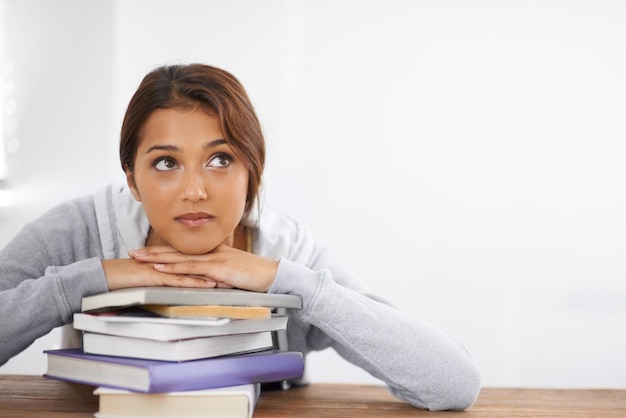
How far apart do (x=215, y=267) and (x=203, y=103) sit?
0.27 metres

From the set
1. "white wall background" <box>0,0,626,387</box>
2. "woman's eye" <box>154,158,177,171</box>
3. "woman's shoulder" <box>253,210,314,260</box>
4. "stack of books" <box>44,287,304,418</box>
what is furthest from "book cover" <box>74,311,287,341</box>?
"white wall background" <box>0,0,626,387</box>

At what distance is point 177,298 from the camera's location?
3.28ft

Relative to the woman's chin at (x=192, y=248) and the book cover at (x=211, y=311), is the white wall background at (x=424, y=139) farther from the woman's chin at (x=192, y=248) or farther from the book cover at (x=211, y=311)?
the book cover at (x=211, y=311)

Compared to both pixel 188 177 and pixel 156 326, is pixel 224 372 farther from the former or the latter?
pixel 188 177

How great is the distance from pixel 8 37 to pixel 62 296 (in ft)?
6.47

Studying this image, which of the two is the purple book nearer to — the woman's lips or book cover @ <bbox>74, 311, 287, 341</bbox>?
book cover @ <bbox>74, 311, 287, 341</bbox>

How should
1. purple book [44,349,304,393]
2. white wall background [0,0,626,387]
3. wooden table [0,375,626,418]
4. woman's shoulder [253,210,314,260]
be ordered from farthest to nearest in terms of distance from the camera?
white wall background [0,0,626,387], woman's shoulder [253,210,314,260], wooden table [0,375,626,418], purple book [44,349,304,393]

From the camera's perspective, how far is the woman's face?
1190 millimetres

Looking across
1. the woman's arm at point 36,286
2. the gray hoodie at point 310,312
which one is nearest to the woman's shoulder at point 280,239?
the gray hoodie at point 310,312

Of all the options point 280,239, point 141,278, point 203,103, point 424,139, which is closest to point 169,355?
point 141,278

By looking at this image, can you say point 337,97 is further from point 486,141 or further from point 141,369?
point 141,369

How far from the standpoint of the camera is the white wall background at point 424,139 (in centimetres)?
284

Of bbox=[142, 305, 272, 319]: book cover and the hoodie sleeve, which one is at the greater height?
bbox=[142, 305, 272, 319]: book cover

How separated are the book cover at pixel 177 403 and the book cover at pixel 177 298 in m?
0.12
